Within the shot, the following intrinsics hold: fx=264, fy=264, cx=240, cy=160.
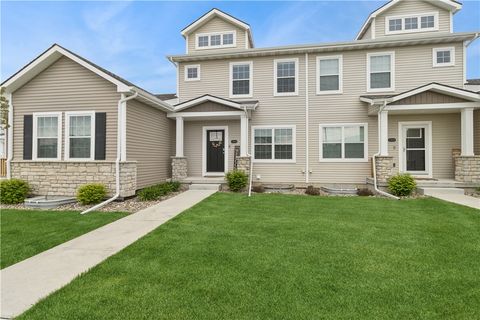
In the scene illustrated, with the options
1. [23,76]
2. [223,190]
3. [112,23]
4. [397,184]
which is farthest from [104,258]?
[112,23]

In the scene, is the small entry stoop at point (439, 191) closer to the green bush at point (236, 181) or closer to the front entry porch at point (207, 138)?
the green bush at point (236, 181)

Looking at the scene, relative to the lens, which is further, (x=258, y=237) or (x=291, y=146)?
(x=291, y=146)

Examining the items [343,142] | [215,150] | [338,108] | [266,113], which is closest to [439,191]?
[343,142]

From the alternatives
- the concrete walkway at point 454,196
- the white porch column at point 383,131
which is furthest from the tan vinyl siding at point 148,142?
the concrete walkway at point 454,196

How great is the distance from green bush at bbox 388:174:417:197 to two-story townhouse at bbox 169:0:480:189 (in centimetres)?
71

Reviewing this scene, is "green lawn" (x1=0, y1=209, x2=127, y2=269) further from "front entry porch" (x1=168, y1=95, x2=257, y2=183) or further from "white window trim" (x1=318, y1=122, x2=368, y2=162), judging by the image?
"white window trim" (x1=318, y1=122, x2=368, y2=162)

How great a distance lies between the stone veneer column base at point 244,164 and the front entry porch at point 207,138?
18 centimetres

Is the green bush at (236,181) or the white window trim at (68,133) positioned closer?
the white window trim at (68,133)

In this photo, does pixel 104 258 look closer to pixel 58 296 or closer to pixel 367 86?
pixel 58 296

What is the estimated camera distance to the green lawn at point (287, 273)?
2.57 m

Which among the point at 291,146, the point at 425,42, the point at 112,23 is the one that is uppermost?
the point at 112,23

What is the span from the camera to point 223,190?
10516 mm

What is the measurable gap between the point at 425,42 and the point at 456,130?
3.75 metres

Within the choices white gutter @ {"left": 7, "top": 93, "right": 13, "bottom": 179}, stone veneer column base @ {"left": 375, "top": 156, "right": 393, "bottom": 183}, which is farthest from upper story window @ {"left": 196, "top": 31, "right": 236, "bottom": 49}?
stone veneer column base @ {"left": 375, "top": 156, "right": 393, "bottom": 183}
